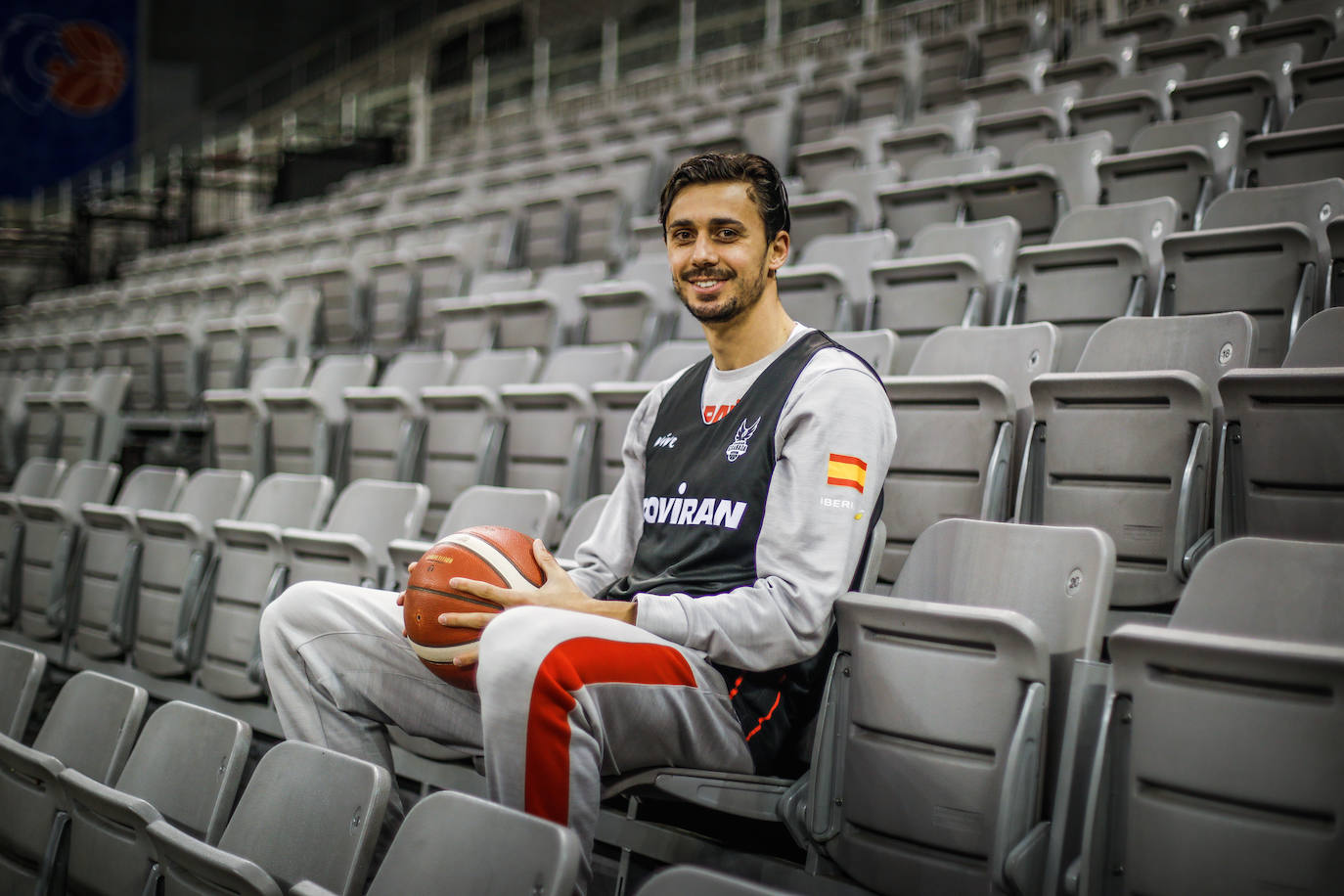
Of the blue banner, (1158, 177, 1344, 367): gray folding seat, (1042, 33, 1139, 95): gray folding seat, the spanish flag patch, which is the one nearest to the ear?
the spanish flag patch

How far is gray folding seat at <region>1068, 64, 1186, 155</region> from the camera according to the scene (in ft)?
12.2

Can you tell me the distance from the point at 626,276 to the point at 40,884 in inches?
113

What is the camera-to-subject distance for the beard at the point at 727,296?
5.36 feet

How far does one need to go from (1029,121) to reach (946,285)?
1.48m

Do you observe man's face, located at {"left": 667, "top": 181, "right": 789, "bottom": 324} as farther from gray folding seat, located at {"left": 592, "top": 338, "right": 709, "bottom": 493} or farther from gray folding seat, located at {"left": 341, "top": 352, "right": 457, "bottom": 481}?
gray folding seat, located at {"left": 341, "top": 352, "right": 457, "bottom": 481}

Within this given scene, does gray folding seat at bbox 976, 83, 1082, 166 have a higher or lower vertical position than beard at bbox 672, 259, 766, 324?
higher

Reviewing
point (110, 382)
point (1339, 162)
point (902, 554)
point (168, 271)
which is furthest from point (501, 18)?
point (902, 554)

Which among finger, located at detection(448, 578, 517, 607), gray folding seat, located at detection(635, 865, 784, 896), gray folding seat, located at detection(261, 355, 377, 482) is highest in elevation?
gray folding seat, located at detection(261, 355, 377, 482)

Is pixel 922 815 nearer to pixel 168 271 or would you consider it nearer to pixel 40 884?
pixel 40 884

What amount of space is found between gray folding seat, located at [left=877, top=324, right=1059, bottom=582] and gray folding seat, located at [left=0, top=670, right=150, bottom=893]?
51.1 inches

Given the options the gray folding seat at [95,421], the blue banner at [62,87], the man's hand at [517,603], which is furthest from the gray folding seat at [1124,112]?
the blue banner at [62,87]

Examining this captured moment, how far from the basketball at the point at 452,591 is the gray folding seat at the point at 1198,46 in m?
3.64

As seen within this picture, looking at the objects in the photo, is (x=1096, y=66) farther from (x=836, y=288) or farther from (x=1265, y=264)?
(x=1265, y=264)

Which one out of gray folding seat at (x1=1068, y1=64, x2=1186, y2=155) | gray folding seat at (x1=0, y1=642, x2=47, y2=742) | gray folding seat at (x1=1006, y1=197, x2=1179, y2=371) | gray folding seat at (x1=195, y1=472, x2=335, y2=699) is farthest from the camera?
gray folding seat at (x1=1068, y1=64, x2=1186, y2=155)
